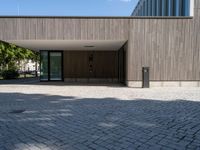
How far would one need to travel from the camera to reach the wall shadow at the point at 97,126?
4.73 meters

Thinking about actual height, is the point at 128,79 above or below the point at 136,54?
below

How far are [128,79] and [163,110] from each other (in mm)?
7615

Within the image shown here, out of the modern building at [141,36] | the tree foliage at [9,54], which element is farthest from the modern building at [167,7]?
the tree foliage at [9,54]

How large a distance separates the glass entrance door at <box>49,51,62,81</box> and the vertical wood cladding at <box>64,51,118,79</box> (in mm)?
656

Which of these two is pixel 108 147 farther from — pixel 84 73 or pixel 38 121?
pixel 84 73

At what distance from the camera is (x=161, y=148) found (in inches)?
173

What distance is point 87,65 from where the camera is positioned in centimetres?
2259

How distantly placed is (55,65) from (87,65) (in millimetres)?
3018

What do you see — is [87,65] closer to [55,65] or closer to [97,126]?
[55,65]

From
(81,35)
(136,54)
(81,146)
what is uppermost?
(81,35)

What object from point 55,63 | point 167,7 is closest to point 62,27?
point 55,63

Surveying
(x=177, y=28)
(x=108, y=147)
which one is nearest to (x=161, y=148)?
(x=108, y=147)

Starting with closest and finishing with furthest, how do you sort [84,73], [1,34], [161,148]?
[161,148] → [1,34] → [84,73]

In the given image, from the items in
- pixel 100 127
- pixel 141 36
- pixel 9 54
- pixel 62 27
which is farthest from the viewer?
pixel 9 54
